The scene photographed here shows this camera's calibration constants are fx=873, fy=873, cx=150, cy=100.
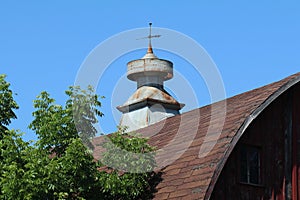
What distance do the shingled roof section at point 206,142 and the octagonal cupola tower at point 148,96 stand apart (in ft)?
33.7

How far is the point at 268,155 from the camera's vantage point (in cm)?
2194

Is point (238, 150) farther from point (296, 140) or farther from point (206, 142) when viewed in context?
point (296, 140)

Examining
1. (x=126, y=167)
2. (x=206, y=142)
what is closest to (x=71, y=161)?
(x=126, y=167)

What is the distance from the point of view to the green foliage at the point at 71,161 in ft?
65.6

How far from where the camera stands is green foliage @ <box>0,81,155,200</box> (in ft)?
65.6

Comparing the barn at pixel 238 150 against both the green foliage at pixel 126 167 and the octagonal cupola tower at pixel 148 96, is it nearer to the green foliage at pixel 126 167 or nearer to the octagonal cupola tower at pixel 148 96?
the green foliage at pixel 126 167

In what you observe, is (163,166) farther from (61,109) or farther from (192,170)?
(61,109)

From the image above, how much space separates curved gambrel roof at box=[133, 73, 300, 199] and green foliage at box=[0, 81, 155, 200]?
0.77m

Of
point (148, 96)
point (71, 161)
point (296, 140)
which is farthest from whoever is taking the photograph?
point (148, 96)

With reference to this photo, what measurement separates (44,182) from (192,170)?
3.47 m

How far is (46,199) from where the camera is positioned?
20266mm

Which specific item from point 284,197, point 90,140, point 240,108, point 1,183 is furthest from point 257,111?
point 1,183

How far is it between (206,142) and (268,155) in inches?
73.7

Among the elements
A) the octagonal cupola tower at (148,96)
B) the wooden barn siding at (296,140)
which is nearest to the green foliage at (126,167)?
the wooden barn siding at (296,140)
